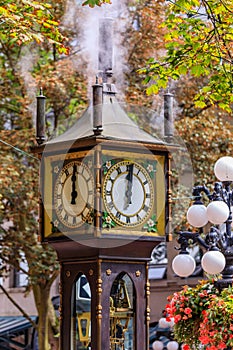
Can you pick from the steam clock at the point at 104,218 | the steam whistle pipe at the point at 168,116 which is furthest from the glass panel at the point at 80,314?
the steam whistle pipe at the point at 168,116

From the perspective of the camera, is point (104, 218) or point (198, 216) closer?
point (104, 218)

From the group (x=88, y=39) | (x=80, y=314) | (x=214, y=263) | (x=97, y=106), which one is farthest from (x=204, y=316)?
(x=88, y=39)

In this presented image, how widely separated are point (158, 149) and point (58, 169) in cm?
68

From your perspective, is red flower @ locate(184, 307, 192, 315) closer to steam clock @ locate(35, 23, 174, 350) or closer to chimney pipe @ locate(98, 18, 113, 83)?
steam clock @ locate(35, 23, 174, 350)

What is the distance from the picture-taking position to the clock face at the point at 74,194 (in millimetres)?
6262

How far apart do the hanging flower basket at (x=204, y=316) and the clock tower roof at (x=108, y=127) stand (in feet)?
6.13

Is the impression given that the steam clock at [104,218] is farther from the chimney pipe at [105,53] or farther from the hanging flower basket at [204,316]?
the hanging flower basket at [204,316]

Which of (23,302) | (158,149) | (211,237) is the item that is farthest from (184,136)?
(23,302)

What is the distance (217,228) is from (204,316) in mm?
1304

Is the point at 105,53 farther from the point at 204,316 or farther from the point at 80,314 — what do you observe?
the point at 204,316

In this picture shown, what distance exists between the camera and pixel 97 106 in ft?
20.4

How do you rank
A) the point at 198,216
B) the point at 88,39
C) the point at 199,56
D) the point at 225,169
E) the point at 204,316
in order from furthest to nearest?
the point at 88,39 → the point at 225,169 → the point at 198,216 → the point at 204,316 → the point at 199,56

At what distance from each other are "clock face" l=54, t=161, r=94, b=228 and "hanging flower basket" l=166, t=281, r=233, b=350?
1.99 metres

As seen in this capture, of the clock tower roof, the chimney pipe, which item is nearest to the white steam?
the chimney pipe
